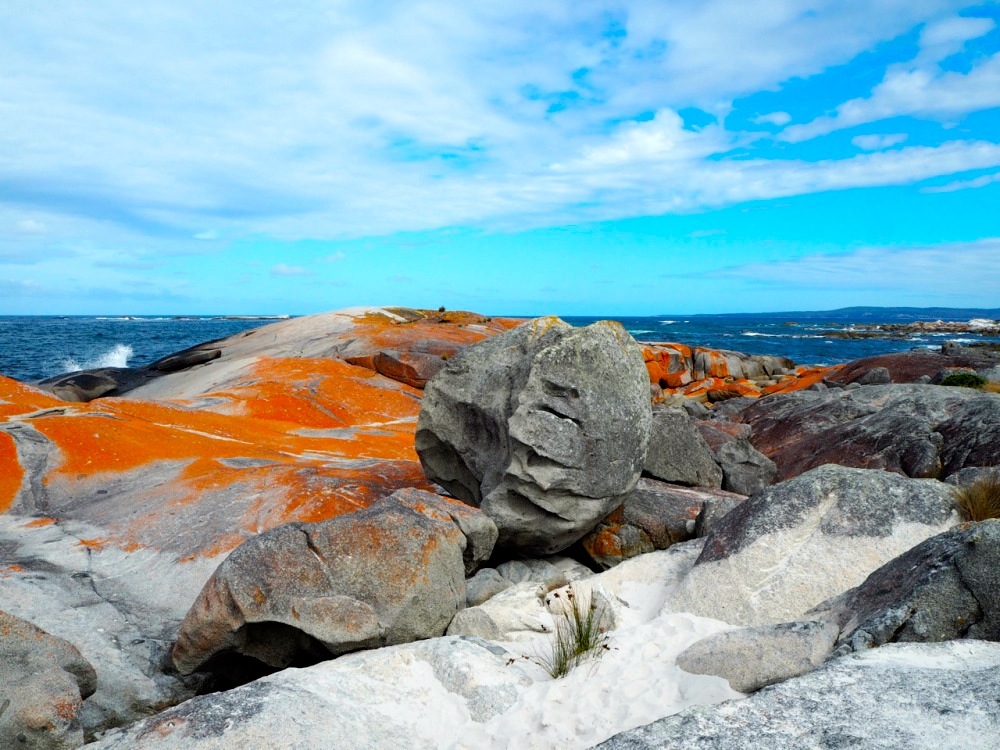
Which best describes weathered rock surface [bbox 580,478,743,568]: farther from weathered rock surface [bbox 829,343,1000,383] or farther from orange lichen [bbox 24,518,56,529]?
weathered rock surface [bbox 829,343,1000,383]

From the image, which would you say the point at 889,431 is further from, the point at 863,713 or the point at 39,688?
the point at 39,688

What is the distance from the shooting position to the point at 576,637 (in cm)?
823

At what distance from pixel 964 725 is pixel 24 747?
751 centimetres

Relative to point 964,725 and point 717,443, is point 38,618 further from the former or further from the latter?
point 717,443

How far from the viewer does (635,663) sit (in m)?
7.77

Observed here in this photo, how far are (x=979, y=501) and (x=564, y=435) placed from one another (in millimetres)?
5765

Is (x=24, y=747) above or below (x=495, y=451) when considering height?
below

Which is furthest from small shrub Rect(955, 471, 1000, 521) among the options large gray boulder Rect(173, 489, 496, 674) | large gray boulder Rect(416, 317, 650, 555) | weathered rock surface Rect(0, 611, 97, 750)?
weathered rock surface Rect(0, 611, 97, 750)

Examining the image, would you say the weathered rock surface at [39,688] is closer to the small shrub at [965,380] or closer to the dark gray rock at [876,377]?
the small shrub at [965,380]

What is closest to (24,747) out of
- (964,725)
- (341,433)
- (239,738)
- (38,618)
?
(239,738)

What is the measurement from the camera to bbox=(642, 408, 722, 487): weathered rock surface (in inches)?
588

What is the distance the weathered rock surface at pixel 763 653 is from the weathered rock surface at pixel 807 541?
1767 millimetres

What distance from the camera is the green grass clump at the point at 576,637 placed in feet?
26.2

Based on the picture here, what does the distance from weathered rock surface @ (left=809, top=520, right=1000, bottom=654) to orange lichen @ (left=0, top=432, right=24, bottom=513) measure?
1349cm
